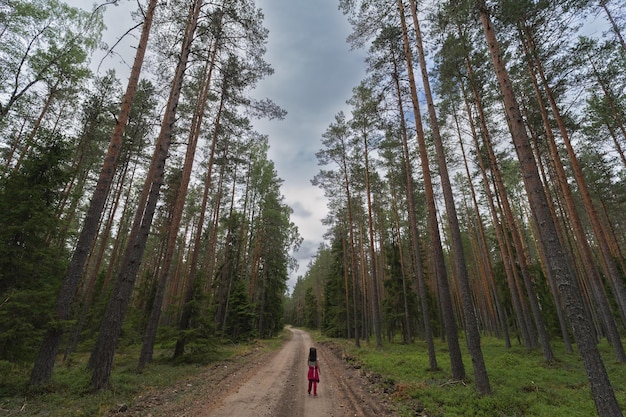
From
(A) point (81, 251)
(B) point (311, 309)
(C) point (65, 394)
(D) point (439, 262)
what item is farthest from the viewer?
(B) point (311, 309)

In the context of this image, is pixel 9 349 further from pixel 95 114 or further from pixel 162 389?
pixel 95 114

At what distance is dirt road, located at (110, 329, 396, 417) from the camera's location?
5.88m

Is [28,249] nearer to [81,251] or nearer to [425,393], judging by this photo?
[81,251]

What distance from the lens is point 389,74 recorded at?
12109 millimetres

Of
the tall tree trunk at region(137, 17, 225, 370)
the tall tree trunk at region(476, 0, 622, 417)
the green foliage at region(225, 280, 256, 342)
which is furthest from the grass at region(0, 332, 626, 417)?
the green foliage at region(225, 280, 256, 342)

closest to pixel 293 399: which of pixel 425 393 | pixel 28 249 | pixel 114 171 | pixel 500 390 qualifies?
pixel 425 393

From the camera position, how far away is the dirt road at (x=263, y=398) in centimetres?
588

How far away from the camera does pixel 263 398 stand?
7.03m

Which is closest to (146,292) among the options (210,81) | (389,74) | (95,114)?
(95,114)

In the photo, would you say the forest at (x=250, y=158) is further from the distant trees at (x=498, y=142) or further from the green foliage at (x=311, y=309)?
the green foliage at (x=311, y=309)

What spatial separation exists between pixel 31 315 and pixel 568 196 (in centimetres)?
1968

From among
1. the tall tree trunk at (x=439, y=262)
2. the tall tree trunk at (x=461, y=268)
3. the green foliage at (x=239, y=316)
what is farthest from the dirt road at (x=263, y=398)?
the green foliage at (x=239, y=316)

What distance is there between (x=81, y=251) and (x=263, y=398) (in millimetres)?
6148

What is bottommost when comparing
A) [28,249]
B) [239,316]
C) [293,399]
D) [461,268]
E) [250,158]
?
[293,399]
